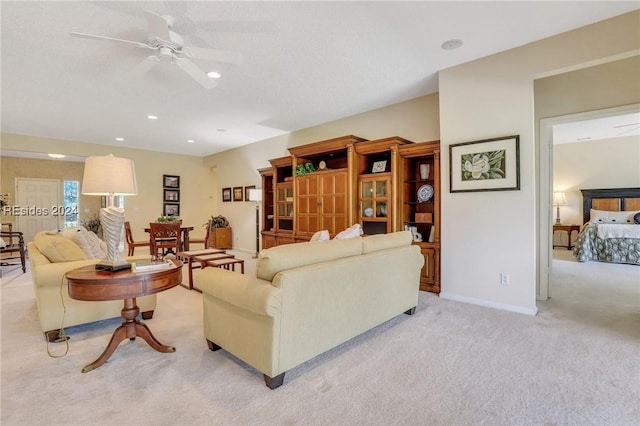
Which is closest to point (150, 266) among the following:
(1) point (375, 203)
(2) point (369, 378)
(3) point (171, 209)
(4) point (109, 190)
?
(4) point (109, 190)

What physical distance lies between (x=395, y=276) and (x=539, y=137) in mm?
2483

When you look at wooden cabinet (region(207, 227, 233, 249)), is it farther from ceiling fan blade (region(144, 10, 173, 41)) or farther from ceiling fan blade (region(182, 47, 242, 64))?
ceiling fan blade (region(144, 10, 173, 41))

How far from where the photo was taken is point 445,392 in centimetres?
181

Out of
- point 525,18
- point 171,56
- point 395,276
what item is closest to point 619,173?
point 525,18

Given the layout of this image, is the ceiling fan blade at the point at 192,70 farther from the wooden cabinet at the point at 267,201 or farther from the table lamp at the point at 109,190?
the wooden cabinet at the point at 267,201

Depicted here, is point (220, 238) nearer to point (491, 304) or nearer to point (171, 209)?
point (171, 209)

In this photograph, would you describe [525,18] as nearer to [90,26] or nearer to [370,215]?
[370,215]

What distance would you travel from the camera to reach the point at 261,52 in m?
3.10

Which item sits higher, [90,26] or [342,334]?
[90,26]

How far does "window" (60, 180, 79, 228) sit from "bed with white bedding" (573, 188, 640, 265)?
12.4 meters

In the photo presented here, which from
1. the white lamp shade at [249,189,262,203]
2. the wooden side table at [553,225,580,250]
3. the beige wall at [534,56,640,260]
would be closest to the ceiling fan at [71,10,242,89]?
the beige wall at [534,56,640,260]

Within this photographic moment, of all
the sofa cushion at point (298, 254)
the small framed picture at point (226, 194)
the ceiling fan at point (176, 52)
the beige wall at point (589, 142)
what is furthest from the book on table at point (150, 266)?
the small framed picture at point (226, 194)

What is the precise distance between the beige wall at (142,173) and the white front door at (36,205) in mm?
169

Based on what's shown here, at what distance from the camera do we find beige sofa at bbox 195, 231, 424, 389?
182cm
